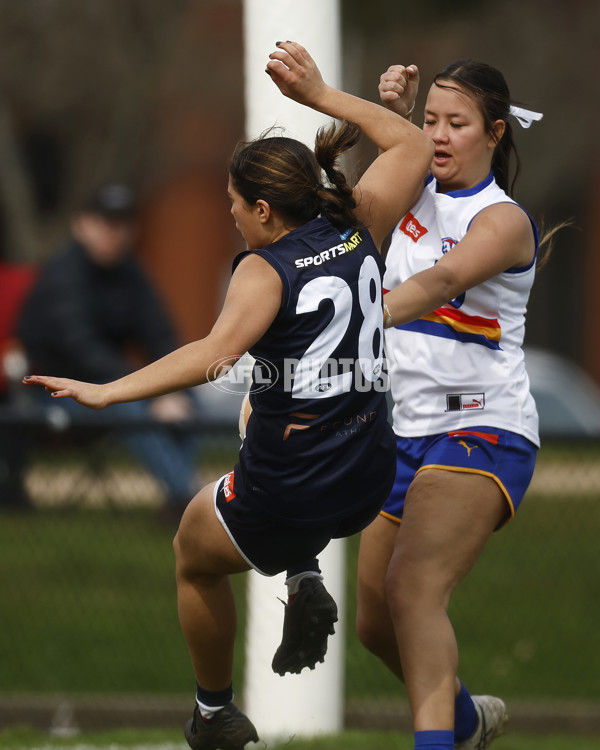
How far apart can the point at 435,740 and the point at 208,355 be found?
1369 mm

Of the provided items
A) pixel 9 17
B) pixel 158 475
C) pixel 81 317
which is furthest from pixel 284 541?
pixel 9 17

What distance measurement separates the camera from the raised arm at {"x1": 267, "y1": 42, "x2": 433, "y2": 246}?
3500mm

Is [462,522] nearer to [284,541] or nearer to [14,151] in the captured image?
[284,541]

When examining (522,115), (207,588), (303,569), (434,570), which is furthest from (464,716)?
(522,115)

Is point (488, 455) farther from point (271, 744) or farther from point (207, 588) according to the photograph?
point (271, 744)

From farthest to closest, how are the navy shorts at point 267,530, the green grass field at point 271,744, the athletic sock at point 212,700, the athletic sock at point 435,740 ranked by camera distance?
the green grass field at point 271,744 → the athletic sock at point 212,700 → the athletic sock at point 435,740 → the navy shorts at point 267,530

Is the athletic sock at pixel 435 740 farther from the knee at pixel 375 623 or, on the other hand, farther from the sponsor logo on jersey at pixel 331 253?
the sponsor logo on jersey at pixel 331 253

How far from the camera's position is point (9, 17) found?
16234mm

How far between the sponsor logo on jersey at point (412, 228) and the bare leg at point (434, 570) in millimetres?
784

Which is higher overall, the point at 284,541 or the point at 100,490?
the point at 284,541

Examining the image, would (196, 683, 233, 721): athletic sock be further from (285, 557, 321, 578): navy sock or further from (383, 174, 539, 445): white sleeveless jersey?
(383, 174, 539, 445): white sleeveless jersey

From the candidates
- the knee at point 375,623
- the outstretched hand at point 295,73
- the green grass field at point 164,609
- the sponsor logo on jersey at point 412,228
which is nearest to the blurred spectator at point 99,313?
the green grass field at point 164,609

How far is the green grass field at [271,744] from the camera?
497 centimetres

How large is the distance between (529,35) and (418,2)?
1773 mm
